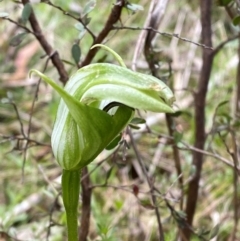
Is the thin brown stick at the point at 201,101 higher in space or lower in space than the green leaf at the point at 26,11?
lower

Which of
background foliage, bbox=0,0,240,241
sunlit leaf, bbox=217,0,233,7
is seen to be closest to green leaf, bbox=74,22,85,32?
background foliage, bbox=0,0,240,241

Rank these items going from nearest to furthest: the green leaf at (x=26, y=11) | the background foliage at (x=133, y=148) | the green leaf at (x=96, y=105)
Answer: the green leaf at (x=96, y=105) < the green leaf at (x=26, y=11) < the background foliage at (x=133, y=148)

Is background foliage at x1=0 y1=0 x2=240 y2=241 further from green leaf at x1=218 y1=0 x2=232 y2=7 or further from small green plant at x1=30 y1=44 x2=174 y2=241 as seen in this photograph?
small green plant at x1=30 y1=44 x2=174 y2=241

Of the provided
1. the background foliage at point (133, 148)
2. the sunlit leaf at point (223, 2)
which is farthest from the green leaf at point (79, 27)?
the sunlit leaf at point (223, 2)

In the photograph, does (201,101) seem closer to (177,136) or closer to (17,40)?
(177,136)

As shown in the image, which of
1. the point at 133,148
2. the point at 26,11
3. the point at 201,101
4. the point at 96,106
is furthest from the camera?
the point at 201,101

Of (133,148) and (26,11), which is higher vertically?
(26,11)

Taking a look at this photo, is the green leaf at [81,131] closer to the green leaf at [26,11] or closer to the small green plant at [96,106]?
the small green plant at [96,106]

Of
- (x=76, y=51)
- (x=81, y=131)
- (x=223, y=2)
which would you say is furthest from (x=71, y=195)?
(x=223, y=2)
